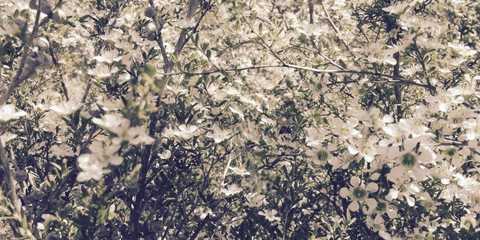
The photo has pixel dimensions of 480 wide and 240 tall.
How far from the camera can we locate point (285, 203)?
6.46ft

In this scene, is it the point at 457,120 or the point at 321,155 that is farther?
the point at 321,155

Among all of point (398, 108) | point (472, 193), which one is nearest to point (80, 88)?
point (398, 108)

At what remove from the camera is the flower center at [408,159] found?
46.6 inches

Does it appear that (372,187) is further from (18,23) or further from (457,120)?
(18,23)

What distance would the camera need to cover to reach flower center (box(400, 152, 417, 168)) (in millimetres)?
1183

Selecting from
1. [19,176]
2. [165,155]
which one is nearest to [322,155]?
[165,155]

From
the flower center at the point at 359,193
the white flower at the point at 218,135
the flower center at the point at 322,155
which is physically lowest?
the flower center at the point at 359,193

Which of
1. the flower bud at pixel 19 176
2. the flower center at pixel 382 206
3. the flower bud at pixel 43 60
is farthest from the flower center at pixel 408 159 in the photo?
the flower bud at pixel 19 176

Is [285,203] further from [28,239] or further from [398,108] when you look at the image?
[28,239]

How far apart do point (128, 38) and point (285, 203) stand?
52.9 inches

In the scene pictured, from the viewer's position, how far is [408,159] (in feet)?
3.90

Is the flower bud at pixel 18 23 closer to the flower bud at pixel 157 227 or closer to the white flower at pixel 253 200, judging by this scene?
the flower bud at pixel 157 227

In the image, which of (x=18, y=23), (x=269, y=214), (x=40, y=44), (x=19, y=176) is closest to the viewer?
(x=18, y=23)

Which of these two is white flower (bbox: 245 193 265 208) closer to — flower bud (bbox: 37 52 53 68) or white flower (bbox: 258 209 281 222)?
white flower (bbox: 258 209 281 222)
